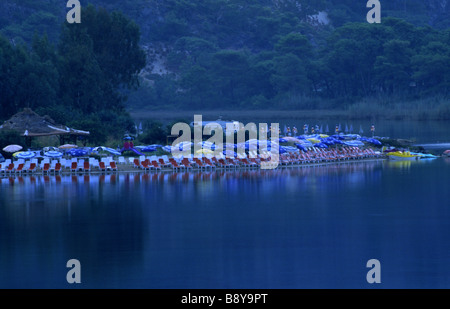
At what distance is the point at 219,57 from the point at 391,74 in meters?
29.0

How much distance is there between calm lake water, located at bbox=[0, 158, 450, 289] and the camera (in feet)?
96.0

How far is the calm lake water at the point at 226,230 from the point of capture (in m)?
29.3

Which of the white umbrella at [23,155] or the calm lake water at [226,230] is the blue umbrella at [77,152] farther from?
the calm lake water at [226,230]

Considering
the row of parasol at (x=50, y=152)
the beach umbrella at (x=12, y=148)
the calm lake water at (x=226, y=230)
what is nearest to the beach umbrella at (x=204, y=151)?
the calm lake water at (x=226, y=230)

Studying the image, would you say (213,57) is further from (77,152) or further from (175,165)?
(175,165)

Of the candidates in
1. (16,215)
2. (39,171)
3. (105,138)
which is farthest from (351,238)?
(105,138)

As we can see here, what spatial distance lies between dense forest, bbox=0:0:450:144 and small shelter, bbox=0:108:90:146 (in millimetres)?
3834

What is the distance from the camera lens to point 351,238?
114 feet

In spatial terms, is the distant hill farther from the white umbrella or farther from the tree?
the white umbrella

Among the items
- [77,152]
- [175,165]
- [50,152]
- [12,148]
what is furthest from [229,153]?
[12,148]

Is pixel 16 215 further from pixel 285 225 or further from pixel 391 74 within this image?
pixel 391 74

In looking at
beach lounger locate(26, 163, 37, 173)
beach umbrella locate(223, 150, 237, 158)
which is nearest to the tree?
beach umbrella locate(223, 150, 237, 158)

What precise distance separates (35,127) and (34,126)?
141 millimetres

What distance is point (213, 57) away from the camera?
149125 millimetres
